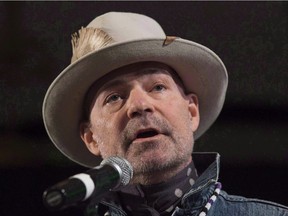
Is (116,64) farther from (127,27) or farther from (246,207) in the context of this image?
(246,207)

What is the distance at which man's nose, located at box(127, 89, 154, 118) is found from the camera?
1.39 m

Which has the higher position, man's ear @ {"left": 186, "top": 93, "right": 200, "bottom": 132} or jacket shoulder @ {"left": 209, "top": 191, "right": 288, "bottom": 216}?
man's ear @ {"left": 186, "top": 93, "right": 200, "bottom": 132}

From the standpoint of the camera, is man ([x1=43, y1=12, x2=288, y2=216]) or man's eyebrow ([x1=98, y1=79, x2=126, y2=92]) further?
man's eyebrow ([x1=98, y1=79, x2=126, y2=92])

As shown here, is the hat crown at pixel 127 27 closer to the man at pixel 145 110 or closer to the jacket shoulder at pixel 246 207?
the man at pixel 145 110

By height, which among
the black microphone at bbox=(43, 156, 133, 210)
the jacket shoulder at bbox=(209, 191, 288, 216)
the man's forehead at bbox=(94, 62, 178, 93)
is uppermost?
the black microphone at bbox=(43, 156, 133, 210)

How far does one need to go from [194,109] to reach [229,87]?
48cm

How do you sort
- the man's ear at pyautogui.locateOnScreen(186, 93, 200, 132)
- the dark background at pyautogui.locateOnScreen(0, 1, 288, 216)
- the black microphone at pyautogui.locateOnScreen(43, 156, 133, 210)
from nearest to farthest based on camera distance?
the black microphone at pyautogui.locateOnScreen(43, 156, 133, 210) → the man's ear at pyautogui.locateOnScreen(186, 93, 200, 132) → the dark background at pyautogui.locateOnScreen(0, 1, 288, 216)

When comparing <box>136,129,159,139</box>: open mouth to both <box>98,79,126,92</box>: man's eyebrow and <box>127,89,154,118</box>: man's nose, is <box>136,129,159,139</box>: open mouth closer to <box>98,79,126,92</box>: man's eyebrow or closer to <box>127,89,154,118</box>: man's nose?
<box>127,89,154,118</box>: man's nose

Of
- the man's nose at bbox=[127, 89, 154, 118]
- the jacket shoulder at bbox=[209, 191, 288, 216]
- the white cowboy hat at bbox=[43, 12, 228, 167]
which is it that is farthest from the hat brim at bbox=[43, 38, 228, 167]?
the jacket shoulder at bbox=[209, 191, 288, 216]

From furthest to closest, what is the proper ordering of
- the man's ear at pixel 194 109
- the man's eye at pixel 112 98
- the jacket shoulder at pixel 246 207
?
the man's ear at pixel 194 109
the man's eye at pixel 112 98
the jacket shoulder at pixel 246 207

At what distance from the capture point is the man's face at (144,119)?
137 centimetres

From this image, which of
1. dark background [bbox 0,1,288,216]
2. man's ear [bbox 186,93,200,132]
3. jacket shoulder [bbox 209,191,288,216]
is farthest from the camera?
dark background [bbox 0,1,288,216]

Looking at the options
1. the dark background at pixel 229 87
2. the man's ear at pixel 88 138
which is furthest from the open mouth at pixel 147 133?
the dark background at pixel 229 87

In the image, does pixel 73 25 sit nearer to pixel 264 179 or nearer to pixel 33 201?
pixel 33 201
